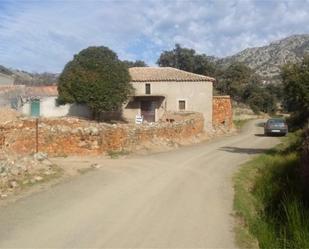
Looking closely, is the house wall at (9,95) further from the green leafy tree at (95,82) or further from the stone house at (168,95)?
the stone house at (168,95)

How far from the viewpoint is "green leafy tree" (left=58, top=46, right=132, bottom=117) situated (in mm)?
40969

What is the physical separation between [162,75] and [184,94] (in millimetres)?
3023

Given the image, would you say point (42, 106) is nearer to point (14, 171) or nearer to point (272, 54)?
point (14, 171)

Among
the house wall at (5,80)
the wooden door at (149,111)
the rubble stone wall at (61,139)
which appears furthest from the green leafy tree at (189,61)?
the rubble stone wall at (61,139)

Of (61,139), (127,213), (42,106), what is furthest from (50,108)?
(127,213)

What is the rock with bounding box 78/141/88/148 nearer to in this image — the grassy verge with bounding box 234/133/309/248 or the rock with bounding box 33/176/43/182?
the grassy verge with bounding box 234/133/309/248

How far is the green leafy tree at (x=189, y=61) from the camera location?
245 ft

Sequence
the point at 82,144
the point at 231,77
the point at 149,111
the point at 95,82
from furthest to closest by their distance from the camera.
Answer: the point at 231,77 → the point at 149,111 → the point at 95,82 → the point at 82,144

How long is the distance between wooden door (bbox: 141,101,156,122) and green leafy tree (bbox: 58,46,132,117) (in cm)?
384

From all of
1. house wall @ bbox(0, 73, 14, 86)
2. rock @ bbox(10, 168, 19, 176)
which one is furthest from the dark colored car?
house wall @ bbox(0, 73, 14, 86)

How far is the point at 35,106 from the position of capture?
48.9m

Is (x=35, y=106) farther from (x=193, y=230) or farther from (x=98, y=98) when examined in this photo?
(x=193, y=230)

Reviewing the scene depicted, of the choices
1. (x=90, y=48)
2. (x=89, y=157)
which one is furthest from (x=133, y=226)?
(x=90, y=48)

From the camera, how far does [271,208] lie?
12.1 metres
